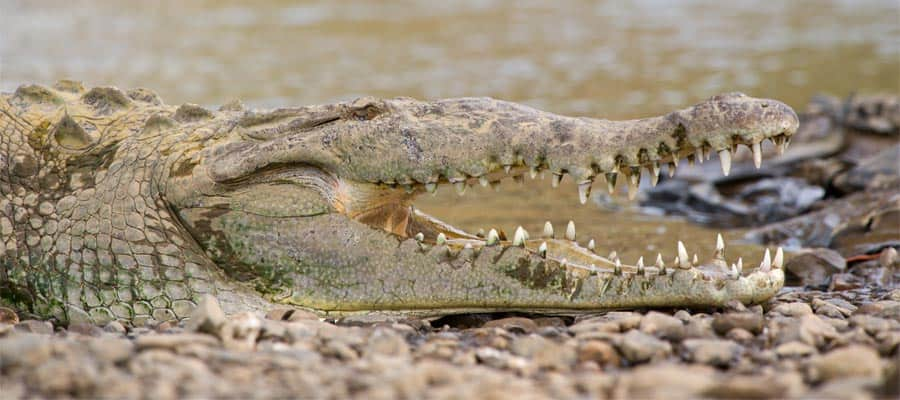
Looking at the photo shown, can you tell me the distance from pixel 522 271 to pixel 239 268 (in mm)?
1202

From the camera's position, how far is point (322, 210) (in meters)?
4.57

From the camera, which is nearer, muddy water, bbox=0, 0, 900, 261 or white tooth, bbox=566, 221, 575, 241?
white tooth, bbox=566, 221, 575, 241

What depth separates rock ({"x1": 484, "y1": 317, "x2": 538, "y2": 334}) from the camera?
4.19 metres

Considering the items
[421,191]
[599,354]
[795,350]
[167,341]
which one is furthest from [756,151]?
[167,341]

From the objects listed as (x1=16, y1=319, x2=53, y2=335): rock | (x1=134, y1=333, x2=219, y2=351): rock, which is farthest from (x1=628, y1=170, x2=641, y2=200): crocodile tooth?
(x1=16, y1=319, x2=53, y2=335): rock

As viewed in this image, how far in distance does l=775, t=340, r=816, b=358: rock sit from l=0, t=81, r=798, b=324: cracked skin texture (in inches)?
26.7

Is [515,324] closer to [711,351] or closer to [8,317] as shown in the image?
[711,351]

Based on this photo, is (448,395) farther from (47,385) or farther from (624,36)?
(624,36)

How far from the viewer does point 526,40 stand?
1598cm

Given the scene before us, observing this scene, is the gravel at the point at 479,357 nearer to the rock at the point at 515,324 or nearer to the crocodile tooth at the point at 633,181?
the rock at the point at 515,324

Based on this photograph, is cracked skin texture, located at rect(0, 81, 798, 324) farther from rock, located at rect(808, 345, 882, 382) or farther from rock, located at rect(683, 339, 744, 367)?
rock, located at rect(808, 345, 882, 382)

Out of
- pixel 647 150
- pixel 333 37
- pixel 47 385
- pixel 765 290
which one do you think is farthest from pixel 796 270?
pixel 333 37

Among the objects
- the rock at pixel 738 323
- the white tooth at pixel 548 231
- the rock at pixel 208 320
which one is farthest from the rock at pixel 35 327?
the rock at pixel 738 323

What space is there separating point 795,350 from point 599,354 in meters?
0.66
